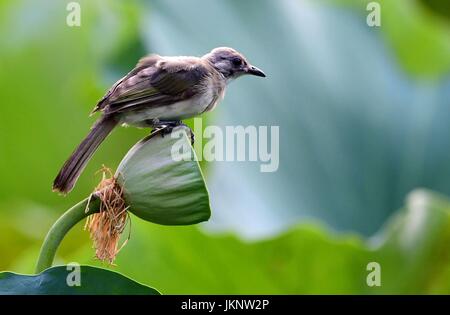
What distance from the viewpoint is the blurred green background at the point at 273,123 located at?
3.61 m

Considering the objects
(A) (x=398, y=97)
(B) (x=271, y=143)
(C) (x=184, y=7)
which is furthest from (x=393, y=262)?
(C) (x=184, y=7)

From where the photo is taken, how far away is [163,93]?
2.45m

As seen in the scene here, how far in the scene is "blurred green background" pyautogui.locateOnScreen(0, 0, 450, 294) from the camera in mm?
3607

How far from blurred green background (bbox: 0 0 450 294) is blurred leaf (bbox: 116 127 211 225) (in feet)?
4.44

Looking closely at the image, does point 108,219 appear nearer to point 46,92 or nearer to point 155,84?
point 155,84

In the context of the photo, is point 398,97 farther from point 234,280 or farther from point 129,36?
point 234,280

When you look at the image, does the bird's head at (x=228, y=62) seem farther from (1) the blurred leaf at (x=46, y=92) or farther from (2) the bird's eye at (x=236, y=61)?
(1) the blurred leaf at (x=46, y=92)

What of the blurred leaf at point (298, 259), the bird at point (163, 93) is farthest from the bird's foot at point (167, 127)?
the blurred leaf at point (298, 259)

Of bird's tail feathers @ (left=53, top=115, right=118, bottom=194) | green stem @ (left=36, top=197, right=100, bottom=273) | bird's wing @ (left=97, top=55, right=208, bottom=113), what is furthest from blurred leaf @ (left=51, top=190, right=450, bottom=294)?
green stem @ (left=36, top=197, right=100, bottom=273)

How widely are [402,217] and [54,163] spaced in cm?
247

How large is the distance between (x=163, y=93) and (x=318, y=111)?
2.64 metres

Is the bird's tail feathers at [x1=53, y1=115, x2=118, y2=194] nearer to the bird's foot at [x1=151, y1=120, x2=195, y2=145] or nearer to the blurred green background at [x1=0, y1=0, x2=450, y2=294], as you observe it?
the bird's foot at [x1=151, y1=120, x2=195, y2=145]
